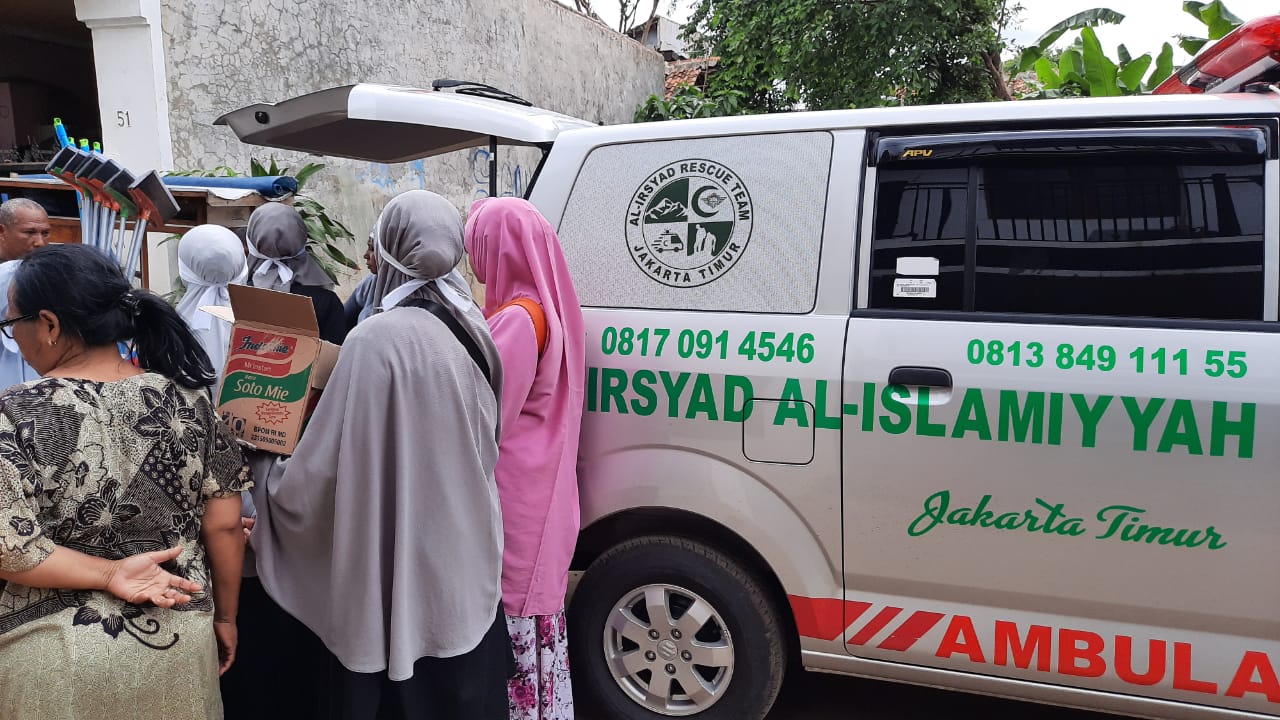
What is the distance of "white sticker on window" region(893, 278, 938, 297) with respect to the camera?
2596 millimetres

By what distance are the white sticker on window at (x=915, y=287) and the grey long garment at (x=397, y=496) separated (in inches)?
47.8

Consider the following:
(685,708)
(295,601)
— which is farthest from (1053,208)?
(295,601)

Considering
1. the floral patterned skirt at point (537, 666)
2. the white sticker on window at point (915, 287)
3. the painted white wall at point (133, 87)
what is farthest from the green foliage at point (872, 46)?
the floral patterned skirt at point (537, 666)

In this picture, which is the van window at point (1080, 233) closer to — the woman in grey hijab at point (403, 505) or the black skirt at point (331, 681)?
the woman in grey hijab at point (403, 505)

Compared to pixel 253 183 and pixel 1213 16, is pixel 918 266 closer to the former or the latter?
pixel 253 183

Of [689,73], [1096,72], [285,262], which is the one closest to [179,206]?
[285,262]

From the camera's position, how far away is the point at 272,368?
7.20ft

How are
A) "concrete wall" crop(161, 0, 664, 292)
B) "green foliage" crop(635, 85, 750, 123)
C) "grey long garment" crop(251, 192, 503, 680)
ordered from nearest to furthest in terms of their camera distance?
1. "grey long garment" crop(251, 192, 503, 680)
2. "concrete wall" crop(161, 0, 664, 292)
3. "green foliage" crop(635, 85, 750, 123)

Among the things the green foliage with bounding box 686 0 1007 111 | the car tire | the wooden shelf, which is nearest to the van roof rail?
the wooden shelf

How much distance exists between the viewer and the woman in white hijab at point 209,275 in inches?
129

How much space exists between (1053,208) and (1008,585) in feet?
3.40

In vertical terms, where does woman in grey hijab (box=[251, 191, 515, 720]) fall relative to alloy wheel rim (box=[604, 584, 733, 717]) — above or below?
above

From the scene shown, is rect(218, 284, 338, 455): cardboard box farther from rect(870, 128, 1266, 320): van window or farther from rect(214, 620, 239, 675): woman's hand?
rect(870, 128, 1266, 320): van window

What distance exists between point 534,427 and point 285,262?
158 centimetres
